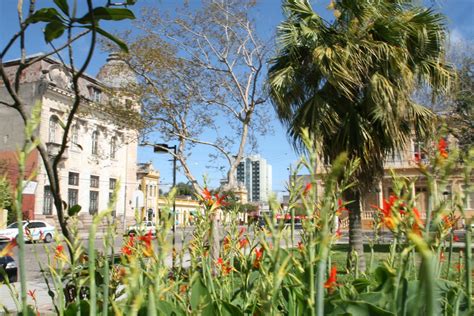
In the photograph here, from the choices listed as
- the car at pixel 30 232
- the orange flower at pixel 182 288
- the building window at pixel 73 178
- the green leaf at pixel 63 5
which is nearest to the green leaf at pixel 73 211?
the car at pixel 30 232

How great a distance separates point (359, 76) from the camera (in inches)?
277

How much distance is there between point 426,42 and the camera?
7293mm

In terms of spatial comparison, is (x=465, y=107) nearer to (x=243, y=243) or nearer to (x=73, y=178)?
(x=243, y=243)

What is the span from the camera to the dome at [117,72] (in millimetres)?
9562

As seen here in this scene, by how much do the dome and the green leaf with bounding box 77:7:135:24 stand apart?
327 inches

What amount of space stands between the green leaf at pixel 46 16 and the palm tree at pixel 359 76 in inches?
223

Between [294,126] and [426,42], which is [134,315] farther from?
[426,42]

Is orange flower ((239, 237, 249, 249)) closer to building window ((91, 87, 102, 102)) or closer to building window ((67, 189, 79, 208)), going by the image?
building window ((91, 87, 102, 102))

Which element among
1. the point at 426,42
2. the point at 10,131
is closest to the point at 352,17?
the point at 426,42

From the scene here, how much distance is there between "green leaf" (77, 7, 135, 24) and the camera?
125 centimetres

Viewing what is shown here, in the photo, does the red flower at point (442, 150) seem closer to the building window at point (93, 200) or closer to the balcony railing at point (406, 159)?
the balcony railing at point (406, 159)

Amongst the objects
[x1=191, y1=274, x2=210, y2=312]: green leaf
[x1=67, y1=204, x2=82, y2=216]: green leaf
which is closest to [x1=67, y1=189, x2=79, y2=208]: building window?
[x1=67, y1=204, x2=82, y2=216]: green leaf

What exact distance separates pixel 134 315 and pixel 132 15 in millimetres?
999

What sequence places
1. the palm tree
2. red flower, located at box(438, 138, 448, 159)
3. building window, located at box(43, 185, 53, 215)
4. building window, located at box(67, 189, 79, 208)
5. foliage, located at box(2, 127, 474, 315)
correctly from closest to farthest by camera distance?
foliage, located at box(2, 127, 474, 315), red flower, located at box(438, 138, 448, 159), the palm tree, building window, located at box(43, 185, 53, 215), building window, located at box(67, 189, 79, 208)
